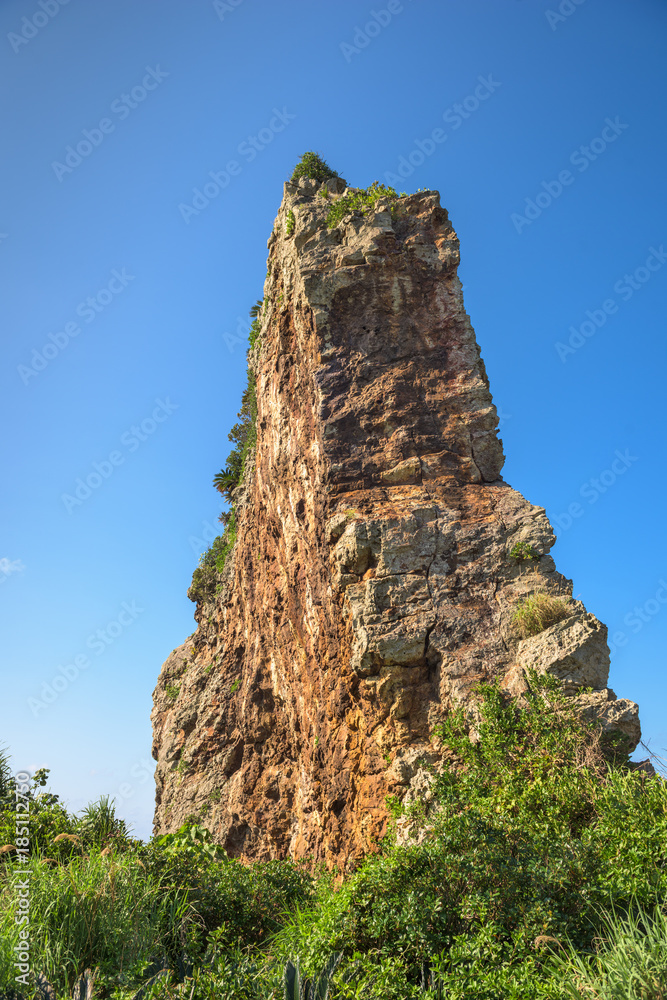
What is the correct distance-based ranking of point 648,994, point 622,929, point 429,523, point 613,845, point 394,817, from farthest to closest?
point 429,523 → point 394,817 → point 613,845 → point 622,929 → point 648,994

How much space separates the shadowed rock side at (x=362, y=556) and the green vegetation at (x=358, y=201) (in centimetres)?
46

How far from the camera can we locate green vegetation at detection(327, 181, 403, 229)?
1579cm

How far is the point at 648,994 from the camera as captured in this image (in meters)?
4.93

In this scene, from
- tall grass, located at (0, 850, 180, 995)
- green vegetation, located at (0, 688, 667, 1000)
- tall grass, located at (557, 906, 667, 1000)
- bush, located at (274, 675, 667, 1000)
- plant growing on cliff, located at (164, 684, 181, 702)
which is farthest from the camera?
plant growing on cliff, located at (164, 684, 181, 702)

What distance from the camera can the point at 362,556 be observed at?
11.9 metres

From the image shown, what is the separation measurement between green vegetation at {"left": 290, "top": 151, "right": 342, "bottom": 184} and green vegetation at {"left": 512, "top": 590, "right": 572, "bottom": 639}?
14093mm

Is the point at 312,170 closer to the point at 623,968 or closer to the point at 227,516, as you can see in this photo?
the point at 227,516

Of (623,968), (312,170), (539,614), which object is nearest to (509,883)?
(623,968)

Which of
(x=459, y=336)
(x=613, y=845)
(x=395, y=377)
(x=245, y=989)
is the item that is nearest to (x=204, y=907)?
(x=245, y=989)

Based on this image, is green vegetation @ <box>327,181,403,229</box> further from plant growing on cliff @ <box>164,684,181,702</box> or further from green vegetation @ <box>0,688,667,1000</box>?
plant growing on cliff @ <box>164,684,181,702</box>

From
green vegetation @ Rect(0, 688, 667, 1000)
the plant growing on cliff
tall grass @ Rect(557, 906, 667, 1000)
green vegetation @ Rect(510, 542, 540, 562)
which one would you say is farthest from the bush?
the plant growing on cliff

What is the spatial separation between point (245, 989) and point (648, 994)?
11.7 ft

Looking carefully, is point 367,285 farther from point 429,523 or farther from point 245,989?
point 245,989

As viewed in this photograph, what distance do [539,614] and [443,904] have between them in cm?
513
